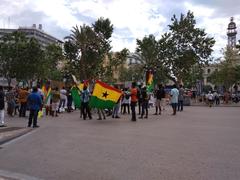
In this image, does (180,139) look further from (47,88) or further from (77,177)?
(47,88)

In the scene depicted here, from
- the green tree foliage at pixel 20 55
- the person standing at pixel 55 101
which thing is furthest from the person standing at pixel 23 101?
the green tree foliage at pixel 20 55

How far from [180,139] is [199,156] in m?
2.98

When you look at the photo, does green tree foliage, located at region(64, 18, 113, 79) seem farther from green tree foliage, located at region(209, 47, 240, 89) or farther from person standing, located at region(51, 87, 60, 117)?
green tree foliage, located at region(209, 47, 240, 89)

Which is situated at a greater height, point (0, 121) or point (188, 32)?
point (188, 32)

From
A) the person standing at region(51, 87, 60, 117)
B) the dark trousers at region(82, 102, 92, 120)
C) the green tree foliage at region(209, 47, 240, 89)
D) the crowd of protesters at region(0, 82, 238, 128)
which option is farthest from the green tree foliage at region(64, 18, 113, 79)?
the green tree foliage at region(209, 47, 240, 89)

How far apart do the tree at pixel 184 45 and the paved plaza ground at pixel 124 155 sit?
44.4 meters

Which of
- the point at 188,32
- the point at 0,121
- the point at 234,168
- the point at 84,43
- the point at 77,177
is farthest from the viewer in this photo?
the point at 188,32

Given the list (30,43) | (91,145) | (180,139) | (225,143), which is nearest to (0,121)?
(91,145)

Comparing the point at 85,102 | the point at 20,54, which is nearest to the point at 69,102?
the point at 85,102

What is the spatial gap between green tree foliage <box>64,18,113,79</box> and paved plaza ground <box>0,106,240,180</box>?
90.2ft

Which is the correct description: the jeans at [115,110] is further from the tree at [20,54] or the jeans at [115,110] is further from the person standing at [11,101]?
the tree at [20,54]

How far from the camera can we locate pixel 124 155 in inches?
385

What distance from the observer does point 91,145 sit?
11.5m

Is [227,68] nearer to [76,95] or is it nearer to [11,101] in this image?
[76,95]
